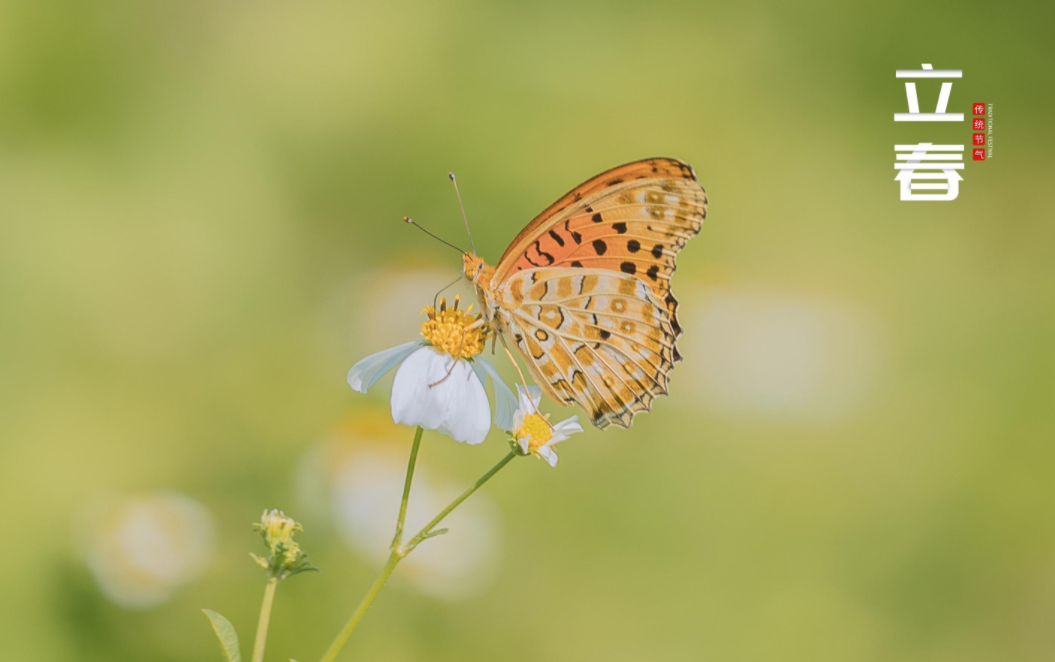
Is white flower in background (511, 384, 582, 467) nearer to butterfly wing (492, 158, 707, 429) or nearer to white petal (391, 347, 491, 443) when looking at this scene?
white petal (391, 347, 491, 443)

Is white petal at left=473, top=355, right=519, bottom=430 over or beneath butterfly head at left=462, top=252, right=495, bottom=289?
beneath

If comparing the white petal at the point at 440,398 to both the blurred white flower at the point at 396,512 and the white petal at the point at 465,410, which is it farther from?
the blurred white flower at the point at 396,512

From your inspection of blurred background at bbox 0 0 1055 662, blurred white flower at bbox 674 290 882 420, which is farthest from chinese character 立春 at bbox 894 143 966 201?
blurred white flower at bbox 674 290 882 420

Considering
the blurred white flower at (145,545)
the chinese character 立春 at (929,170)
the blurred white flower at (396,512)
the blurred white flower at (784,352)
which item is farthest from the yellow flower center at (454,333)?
the chinese character 立春 at (929,170)

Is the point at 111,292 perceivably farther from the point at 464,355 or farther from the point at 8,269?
the point at 464,355

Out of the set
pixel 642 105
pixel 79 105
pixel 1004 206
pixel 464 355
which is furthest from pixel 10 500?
pixel 1004 206

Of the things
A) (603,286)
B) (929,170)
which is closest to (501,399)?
(603,286)

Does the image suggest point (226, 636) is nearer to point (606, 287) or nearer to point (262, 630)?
point (262, 630)
